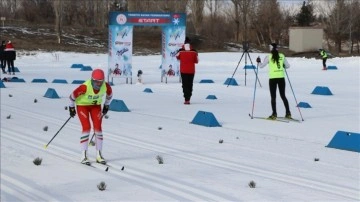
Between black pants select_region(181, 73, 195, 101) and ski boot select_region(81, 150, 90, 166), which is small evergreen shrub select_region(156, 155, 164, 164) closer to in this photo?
ski boot select_region(81, 150, 90, 166)

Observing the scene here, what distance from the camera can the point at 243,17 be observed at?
77.4 metres

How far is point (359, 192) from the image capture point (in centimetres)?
694

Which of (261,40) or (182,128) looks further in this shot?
(261,40)

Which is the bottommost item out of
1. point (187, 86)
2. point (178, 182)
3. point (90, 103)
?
point (178, 182)

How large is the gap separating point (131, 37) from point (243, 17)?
5515cm

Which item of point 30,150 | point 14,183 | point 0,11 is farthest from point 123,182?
point 0,11

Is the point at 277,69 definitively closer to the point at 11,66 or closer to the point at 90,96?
the point at 90,96

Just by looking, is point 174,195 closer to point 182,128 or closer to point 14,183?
point 14,183

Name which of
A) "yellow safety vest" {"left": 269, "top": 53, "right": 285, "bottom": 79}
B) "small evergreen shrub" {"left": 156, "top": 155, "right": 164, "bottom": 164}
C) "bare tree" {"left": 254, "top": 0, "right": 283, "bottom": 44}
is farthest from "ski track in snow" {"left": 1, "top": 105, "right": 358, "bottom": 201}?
"bare tree" {"left": 254, "top": 0, "right": 283, "bottom": 44}

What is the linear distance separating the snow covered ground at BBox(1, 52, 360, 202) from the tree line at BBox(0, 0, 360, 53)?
52.9 m

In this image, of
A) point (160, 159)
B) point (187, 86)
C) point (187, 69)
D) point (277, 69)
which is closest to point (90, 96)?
point (160, 159)

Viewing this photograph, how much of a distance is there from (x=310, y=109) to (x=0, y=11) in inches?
3170

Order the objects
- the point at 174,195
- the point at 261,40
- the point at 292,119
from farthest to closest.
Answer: the point at 261,40, the point at 292,119, the point at 174,195

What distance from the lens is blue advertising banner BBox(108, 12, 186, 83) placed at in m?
23.6
